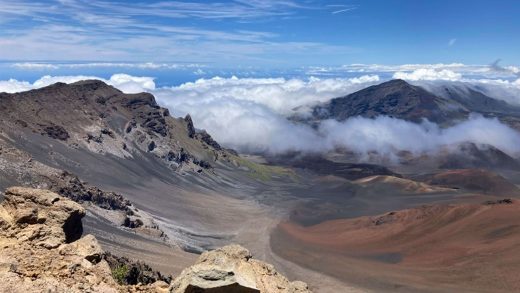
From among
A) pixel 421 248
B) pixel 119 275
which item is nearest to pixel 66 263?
pixel 119 275

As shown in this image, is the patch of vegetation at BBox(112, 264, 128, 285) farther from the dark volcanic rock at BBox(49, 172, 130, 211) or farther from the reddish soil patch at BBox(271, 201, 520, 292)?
the dark volcanic rock at BBox(49, 172, 130, 211)

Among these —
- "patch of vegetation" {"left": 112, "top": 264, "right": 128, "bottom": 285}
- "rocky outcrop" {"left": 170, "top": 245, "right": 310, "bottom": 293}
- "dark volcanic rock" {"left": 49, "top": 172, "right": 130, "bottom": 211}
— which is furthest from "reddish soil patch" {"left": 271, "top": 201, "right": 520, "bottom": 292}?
"rocky outcrop" {"left": 170, "top": 245, "right": 310, "bottom": 293}

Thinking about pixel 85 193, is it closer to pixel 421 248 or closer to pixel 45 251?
pixel 421 248

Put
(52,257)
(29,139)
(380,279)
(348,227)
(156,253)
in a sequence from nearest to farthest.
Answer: (52,257), (380,279), (156,253), (348,227), (29,139)

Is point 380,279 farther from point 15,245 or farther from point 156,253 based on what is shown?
point 15,245

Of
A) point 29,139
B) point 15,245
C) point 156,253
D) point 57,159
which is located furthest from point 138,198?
point 15,245

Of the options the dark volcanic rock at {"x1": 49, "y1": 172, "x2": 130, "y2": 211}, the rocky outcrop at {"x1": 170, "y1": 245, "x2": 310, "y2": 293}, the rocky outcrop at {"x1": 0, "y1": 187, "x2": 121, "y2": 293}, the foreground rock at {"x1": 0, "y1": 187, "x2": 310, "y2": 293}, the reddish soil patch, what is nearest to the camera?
the rocky outcrop at {"x1": 0, "y1": 187, "x2": 121, "y2": 293}

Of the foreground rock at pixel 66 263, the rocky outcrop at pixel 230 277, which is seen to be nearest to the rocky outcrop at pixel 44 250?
the foreground rock at pixel 66 263
